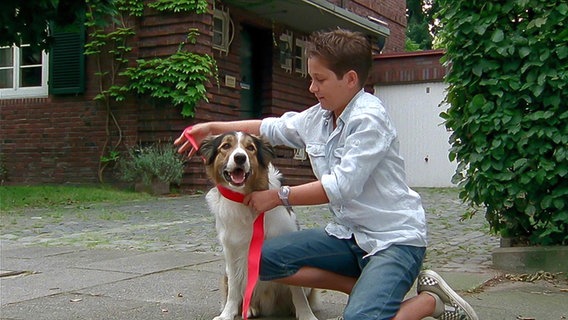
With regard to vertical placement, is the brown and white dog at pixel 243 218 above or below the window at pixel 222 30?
below

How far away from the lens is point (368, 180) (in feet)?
11.5

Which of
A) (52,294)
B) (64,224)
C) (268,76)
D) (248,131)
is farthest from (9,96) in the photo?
(248,131)

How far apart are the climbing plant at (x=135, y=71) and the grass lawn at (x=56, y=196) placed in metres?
1.34

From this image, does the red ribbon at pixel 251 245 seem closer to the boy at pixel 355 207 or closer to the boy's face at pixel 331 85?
the boy at pixel 355 207

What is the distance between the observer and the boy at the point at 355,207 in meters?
3.36

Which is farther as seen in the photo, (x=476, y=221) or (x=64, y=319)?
(x=476, y=221)

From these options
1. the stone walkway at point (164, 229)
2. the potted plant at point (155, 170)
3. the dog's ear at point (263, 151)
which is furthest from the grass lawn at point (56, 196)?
the dog's ear at point (263, 151)

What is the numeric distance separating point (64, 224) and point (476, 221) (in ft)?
17.3

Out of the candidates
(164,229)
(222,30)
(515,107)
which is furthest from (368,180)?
(222,30)

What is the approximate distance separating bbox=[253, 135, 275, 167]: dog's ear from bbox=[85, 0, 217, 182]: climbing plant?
30.9ft

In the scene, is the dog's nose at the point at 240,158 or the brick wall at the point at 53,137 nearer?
the dog's nose at the point at 240,158

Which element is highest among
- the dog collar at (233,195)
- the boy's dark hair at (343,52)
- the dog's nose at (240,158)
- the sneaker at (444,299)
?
the boy's dark hair at (343,52)

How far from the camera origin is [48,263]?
6.54 m

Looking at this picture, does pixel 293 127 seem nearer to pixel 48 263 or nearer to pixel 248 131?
pixel 248 131
